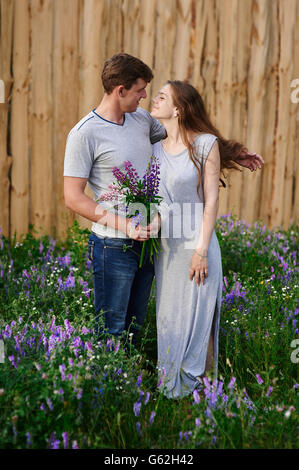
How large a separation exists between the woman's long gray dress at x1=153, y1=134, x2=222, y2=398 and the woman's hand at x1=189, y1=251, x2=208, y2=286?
0.04 m

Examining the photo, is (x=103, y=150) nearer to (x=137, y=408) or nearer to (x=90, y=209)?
(x=90, y=209)

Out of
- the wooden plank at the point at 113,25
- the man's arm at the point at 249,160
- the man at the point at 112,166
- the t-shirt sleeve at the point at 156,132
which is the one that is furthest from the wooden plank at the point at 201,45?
the man at the point at 112,166

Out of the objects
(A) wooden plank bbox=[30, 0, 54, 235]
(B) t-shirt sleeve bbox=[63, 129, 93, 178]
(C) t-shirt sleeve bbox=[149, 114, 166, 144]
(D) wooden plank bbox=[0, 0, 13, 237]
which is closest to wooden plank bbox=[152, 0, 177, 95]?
(A) wooden plank bbox=[30, 0, 54, 235]

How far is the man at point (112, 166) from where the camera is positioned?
2957 mm

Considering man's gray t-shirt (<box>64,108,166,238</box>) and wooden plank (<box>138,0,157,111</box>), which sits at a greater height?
wooden plank (<box>138,0,157,111</box>)

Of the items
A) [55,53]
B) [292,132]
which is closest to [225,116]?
[292,132]

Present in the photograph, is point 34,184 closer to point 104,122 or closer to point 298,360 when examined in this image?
point 104,122

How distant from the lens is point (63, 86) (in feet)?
16.5

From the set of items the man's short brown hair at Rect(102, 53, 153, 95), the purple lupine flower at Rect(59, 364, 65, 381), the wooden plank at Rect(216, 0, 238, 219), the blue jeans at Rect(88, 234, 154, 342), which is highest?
the wooden plank at Rect(216, 0, 238, 219)

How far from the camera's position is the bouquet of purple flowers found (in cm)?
291

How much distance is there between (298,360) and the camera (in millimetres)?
3223

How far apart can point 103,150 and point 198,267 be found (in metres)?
0.82

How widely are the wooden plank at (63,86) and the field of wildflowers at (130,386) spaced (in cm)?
130

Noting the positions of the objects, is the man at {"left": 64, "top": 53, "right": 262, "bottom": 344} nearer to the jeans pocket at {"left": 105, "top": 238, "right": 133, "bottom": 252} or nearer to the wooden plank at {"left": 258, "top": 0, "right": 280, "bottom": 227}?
the jeans pocket at {"left": 105, "top": 238, "right": 133, "bottom": 252}
